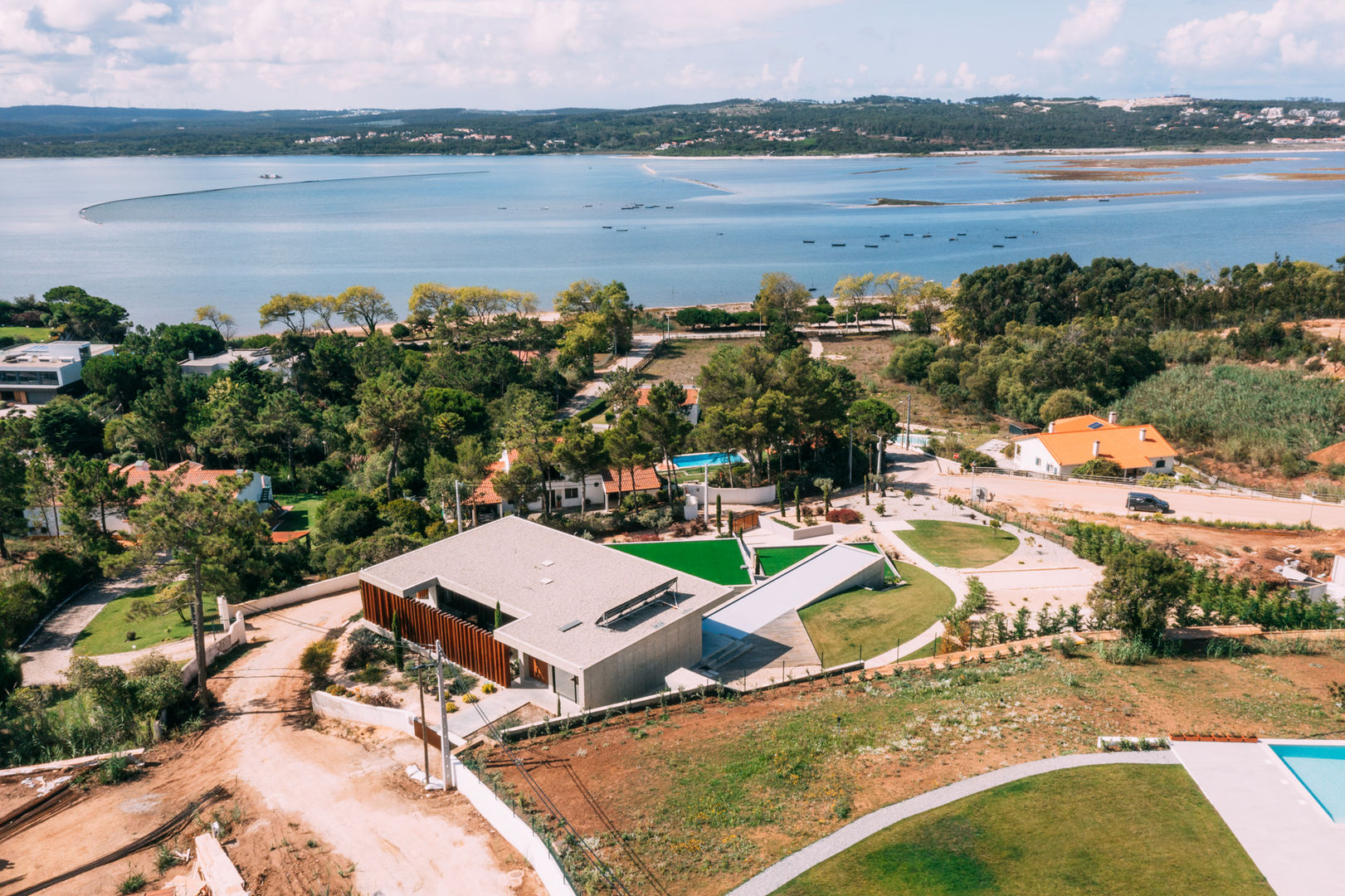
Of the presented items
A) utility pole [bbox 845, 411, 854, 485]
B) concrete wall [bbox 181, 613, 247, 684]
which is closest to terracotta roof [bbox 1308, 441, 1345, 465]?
utility pole [bbox 845, 411, 854, 485]

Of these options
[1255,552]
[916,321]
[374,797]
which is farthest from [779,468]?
[916,321]

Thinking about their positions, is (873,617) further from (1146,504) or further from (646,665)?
(1146,504)

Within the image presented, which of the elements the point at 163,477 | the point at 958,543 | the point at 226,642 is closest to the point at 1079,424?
the point at 958,543

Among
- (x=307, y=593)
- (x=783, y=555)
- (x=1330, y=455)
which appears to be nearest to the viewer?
(x=307, y=593)

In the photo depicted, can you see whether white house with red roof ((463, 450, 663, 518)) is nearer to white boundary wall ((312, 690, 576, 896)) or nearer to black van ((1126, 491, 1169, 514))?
white boundary wall ((312, 690, 576, 896))

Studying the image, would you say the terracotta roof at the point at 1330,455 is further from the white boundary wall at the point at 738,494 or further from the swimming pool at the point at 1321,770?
the swimming pool at the point at 1321,770

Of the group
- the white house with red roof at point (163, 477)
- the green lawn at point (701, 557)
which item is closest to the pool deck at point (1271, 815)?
the green lawn at point (701, 557)
